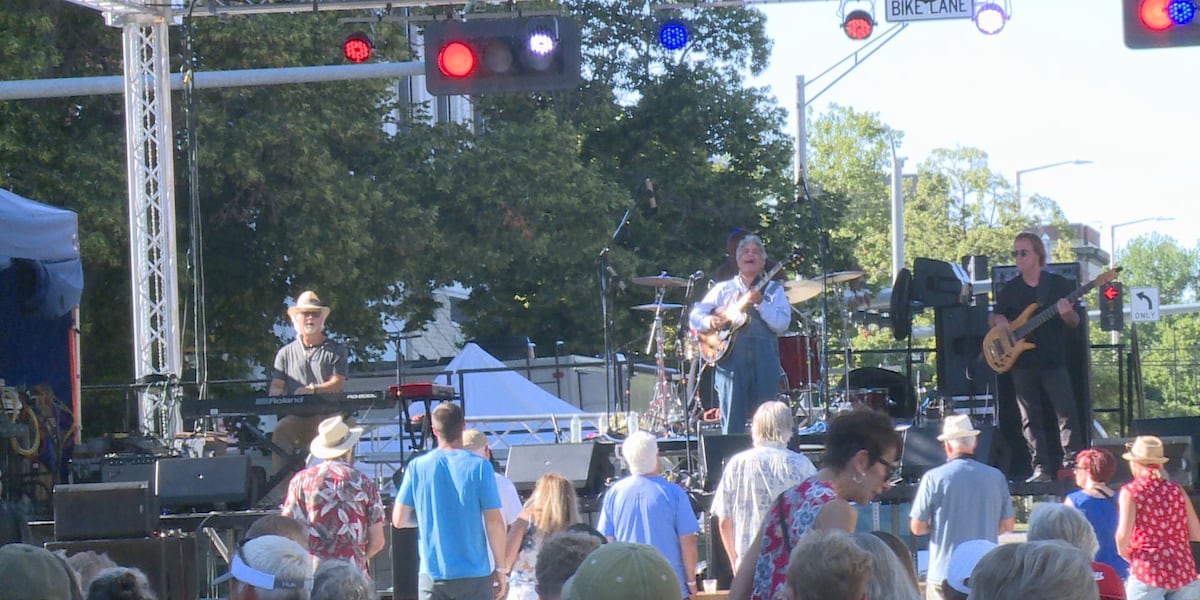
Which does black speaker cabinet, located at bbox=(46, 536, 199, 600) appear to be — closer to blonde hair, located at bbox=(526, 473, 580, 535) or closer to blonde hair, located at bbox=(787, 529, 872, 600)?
blonde hair, located at bbox=(526, 473, 580, 535)

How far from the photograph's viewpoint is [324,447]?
7.53 meters

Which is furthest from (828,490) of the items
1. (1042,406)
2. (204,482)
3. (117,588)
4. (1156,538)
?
(1042,406)

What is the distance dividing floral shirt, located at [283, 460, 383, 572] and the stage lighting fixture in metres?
Answer: 7.10

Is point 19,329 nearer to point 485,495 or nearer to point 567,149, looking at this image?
point 485,495

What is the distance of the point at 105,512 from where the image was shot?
8984mm

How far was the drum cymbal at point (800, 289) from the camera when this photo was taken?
13211 millimetres

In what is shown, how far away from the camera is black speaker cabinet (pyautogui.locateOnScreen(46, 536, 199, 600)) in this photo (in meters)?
8.82

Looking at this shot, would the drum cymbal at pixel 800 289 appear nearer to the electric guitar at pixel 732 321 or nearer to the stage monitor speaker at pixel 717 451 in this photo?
the electric guitar at pixel 732 321

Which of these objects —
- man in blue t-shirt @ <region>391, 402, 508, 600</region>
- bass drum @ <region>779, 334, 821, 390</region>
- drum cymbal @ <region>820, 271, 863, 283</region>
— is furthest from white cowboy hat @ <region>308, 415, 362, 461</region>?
bass drum @ <region>779, 334, 821, 390</region>

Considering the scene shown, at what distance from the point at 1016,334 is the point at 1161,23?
2.29m

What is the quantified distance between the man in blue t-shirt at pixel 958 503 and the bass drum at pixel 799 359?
565 cm

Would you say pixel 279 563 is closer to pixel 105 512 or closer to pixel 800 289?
pixel 105 512

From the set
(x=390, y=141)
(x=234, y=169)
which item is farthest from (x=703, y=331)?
(x=390, y=141)

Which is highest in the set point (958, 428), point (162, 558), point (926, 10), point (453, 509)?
point (926, 10)
